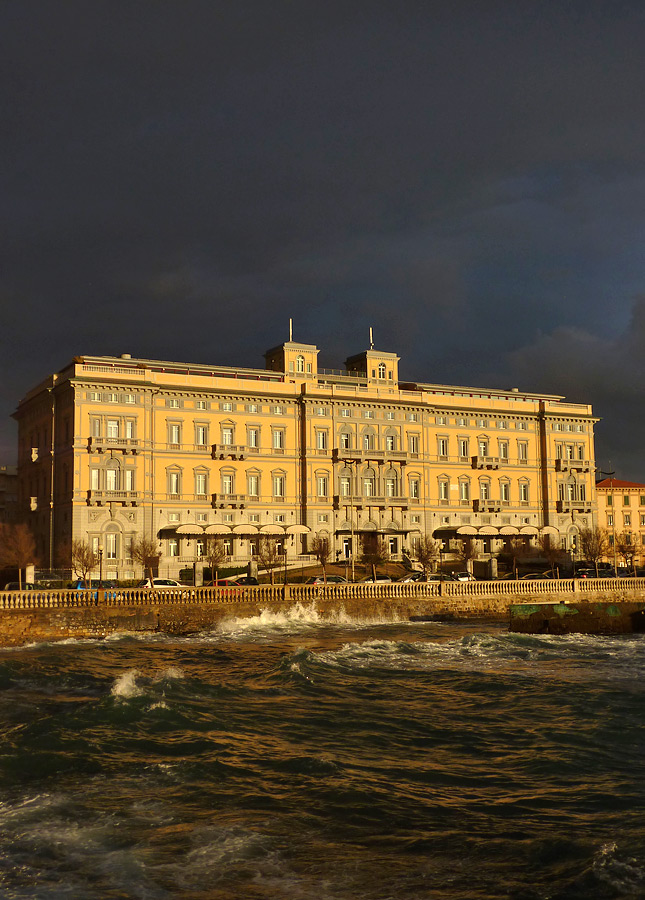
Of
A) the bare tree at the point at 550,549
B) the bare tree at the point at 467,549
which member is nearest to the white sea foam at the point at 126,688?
the bare tree at the point at 467,549

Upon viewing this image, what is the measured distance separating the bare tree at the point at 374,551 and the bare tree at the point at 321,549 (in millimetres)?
3860

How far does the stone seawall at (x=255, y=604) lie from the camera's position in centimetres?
4372

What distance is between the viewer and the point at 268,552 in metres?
76.6

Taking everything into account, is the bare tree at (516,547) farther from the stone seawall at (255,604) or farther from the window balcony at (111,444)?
the window balcony at (111,444)

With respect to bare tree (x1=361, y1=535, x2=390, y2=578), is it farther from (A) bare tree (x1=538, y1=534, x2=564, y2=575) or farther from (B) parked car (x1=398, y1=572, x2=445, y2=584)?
(A) bare tree (x1=538, y1=534, x2=564, y2=575)

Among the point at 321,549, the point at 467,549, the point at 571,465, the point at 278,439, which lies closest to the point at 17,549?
the point at 321,549

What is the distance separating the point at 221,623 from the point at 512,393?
201 ft

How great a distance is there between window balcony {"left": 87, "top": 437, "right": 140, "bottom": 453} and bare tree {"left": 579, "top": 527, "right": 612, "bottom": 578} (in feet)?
143

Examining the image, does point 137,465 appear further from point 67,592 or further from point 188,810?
point 188,810

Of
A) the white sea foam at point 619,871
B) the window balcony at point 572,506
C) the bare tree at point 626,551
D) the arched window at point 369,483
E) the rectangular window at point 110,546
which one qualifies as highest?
the arched window at point 369,483

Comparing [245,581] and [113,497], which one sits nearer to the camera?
[245,581]

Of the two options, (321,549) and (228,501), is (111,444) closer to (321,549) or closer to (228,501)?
(228,501)

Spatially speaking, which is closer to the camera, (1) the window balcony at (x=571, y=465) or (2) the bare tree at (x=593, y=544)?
(2) the bare tree at (x=593, y=544)

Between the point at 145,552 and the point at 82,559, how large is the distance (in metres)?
4.77
